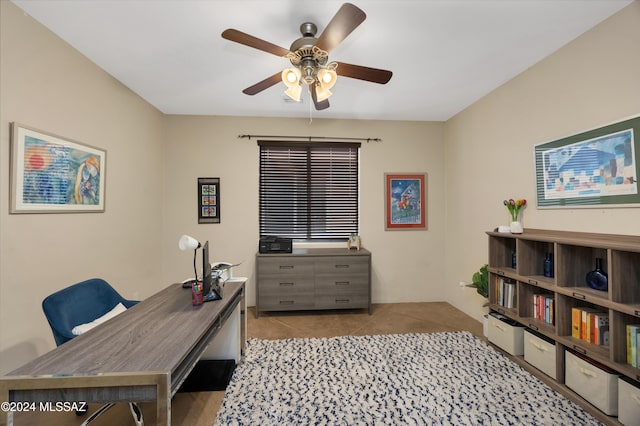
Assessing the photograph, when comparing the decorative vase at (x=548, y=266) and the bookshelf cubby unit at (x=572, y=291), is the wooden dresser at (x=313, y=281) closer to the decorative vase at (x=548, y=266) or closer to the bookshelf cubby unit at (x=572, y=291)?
the bookshelf cubby unit at (x=572, y=291)

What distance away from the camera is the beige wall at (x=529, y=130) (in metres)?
1.77

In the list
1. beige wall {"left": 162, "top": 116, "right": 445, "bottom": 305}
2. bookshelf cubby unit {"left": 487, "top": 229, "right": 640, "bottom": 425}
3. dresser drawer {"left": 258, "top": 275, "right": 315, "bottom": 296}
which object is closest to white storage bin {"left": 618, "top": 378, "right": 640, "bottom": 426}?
bookshelf cubby unit {"left": 487, "top": 229, "right": 640, "bottom": 425}

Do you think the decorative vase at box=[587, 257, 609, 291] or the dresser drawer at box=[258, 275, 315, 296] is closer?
the decorative vase at box=[587, 257, 609, 291]

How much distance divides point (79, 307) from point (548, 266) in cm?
364

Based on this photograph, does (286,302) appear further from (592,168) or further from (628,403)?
(592,168)

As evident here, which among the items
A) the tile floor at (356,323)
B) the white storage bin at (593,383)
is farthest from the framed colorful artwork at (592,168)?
the tile floor at (356,323)

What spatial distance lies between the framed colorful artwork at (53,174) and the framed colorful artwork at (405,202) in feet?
11.3

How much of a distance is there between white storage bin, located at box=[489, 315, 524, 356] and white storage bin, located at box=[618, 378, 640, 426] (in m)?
0.76

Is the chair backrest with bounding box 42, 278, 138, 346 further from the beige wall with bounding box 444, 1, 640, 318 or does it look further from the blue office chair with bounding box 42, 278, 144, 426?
the beige wall with bounding box 444, 1, 640, 318

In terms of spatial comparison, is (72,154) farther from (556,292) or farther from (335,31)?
(556,292)

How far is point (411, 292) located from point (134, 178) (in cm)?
402

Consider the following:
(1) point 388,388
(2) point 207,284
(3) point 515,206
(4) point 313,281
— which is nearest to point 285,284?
(4) point 313,281

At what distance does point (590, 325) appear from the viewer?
1.77m

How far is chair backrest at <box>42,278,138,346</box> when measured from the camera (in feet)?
5.11
